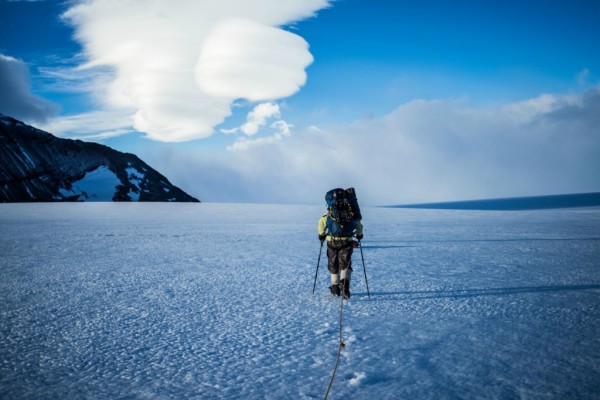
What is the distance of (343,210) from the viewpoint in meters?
6.72

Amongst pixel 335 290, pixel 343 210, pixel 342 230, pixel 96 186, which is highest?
pixel 96 186

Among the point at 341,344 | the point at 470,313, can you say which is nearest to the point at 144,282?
the point at 341,344

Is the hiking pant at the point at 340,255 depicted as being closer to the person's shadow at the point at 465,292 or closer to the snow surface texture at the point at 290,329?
the snow surface texture at the point at 290,329

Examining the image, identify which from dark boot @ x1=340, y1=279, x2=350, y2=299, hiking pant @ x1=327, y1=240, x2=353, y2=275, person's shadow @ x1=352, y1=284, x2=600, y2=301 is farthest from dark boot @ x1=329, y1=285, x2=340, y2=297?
person's shadow @ x1=352, y1=284, x2=600, y2=301

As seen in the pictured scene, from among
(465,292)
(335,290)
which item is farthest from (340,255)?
(465,292)

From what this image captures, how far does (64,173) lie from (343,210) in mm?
159817

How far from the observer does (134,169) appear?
518ft

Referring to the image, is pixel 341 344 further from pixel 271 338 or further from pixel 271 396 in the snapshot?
pixel 271 396

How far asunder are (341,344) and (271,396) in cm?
138

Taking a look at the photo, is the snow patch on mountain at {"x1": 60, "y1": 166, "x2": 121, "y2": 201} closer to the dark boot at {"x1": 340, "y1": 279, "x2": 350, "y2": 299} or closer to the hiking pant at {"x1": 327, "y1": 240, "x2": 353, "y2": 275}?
the hiking pant at {"x1": 327, "y1": 240, "x2": 353, "y2": 275}

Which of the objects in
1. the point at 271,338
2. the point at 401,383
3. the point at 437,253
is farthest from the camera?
the point at 437,253

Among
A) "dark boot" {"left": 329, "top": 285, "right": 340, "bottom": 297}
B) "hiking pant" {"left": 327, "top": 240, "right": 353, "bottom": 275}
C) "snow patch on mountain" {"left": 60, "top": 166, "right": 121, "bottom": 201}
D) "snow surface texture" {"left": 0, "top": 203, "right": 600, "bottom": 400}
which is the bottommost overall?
"snow surface texture" {"left": 0, "top": 203, "right": 600, "bottom": 400}

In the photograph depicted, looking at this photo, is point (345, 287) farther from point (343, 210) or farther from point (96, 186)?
point (96, 186)

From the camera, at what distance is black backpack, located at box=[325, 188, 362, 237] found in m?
A: 6.69
